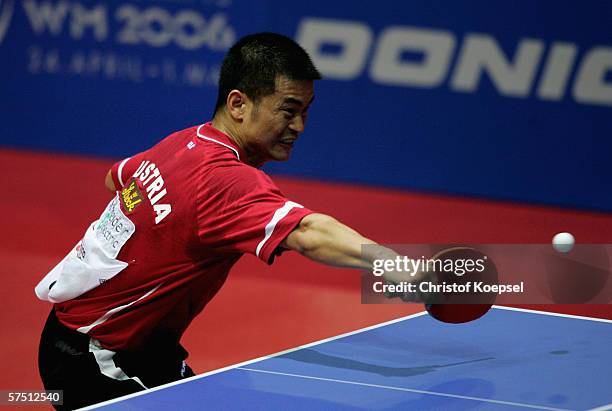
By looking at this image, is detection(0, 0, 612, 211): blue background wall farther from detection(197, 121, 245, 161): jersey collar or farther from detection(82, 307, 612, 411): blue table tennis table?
detection(197, 121, 245, 161): jersey collar

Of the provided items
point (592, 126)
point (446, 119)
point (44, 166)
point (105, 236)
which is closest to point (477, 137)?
point (446, 119)

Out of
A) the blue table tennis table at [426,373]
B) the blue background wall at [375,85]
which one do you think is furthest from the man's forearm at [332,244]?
the blue background wall at [375,85]

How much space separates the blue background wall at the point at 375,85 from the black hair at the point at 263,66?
18.3ft

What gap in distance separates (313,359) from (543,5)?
5.78 m

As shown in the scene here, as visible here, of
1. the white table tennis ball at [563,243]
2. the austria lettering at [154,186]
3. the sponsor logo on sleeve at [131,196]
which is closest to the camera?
the austria lettering at [154,186]

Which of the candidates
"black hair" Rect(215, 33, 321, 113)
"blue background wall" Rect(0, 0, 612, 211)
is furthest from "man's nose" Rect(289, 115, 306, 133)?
"blue background wall" Rect(0, 0, 612, 211)

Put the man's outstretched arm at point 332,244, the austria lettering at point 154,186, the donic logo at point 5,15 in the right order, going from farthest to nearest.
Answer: the donic logo at point 5,15 → the austria lettering at point 154,186 → the man's outstretched arm at point 332,244

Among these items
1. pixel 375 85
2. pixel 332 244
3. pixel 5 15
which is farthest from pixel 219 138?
pixel 5 15

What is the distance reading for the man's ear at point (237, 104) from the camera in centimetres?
336

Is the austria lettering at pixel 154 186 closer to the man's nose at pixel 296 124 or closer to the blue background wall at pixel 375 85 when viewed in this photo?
the man's nose at pixel 296 124

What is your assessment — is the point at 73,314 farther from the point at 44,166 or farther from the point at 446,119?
the point at 44,166

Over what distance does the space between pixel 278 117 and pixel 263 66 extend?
0.16m

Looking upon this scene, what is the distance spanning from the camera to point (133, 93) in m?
9.98

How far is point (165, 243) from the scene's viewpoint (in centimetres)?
324
